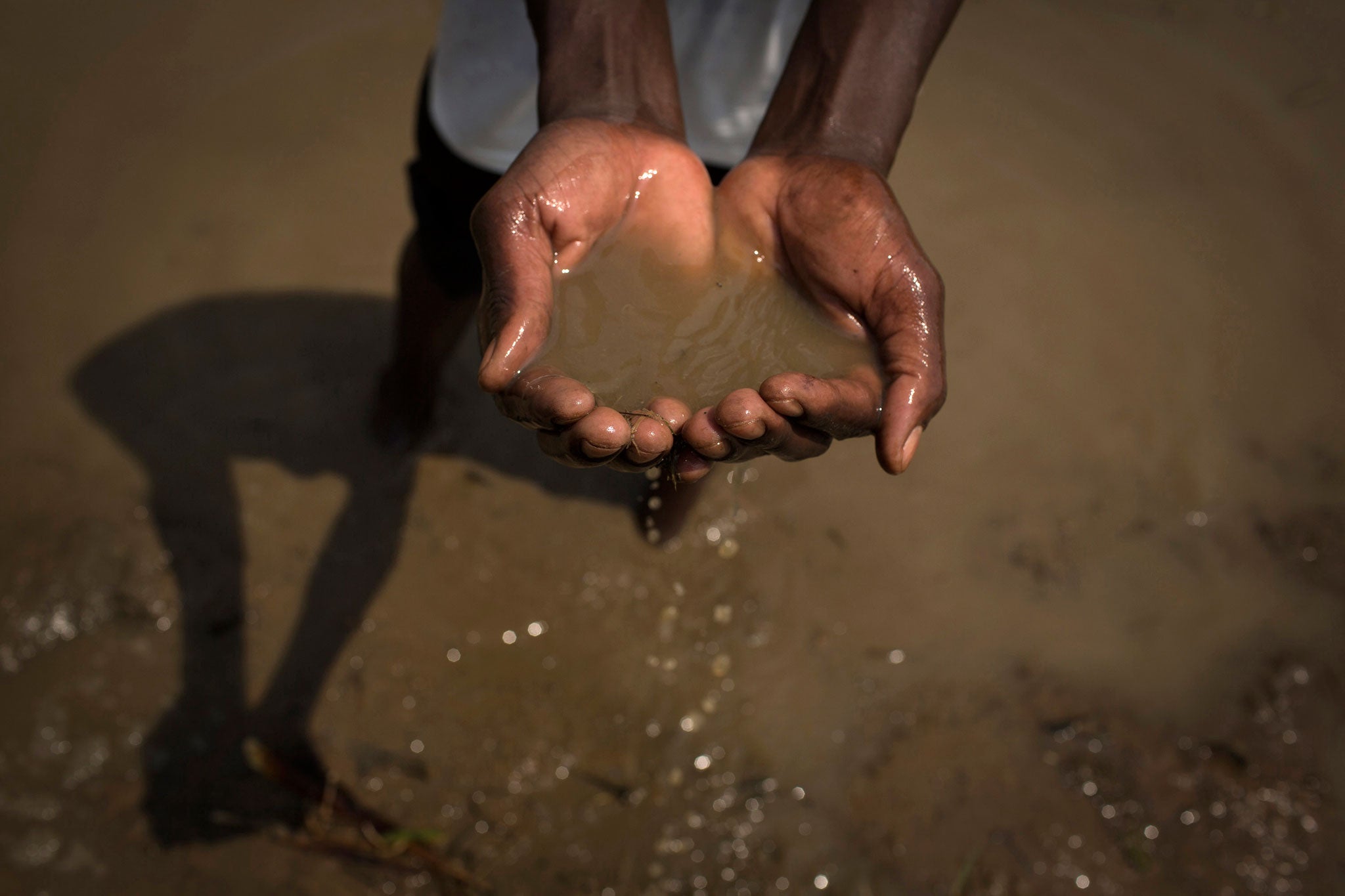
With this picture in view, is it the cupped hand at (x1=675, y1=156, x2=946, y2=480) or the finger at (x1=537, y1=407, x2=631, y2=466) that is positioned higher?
the cupped hand at (x1=675, y1=156, x2=946, y2=480)

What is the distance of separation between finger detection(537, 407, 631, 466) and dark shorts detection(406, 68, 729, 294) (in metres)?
0.71

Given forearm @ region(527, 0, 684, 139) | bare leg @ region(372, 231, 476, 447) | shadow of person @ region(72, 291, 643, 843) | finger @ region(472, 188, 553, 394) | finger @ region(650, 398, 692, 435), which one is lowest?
shadow of person @ region(72, 291, 643, 843)

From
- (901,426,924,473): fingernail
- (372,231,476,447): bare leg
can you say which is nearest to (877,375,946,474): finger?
(901,426,924,473): fingernail

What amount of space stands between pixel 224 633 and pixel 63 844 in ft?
2.18

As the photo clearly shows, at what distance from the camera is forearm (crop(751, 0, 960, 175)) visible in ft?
6.26

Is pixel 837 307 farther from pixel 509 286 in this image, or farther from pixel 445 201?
pixel 445 201

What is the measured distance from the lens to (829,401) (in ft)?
5.05

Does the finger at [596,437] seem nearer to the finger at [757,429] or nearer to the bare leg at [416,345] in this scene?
the finger at [757,429]

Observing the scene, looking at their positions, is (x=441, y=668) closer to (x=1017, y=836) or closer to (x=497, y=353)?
(x=497, y=353)

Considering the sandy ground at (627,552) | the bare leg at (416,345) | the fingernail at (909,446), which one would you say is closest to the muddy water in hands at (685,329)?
the fingernail at (909,446)

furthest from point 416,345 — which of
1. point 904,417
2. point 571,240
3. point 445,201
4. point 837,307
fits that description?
point 904,417

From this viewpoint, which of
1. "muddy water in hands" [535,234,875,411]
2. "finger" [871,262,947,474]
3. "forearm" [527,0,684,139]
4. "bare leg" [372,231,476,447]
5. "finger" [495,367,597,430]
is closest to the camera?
"finger" [495,367,597,430]

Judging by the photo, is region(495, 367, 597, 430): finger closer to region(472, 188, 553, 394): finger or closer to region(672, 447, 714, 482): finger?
region(472, 188, 553, 394): finger

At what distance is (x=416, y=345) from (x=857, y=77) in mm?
1535
